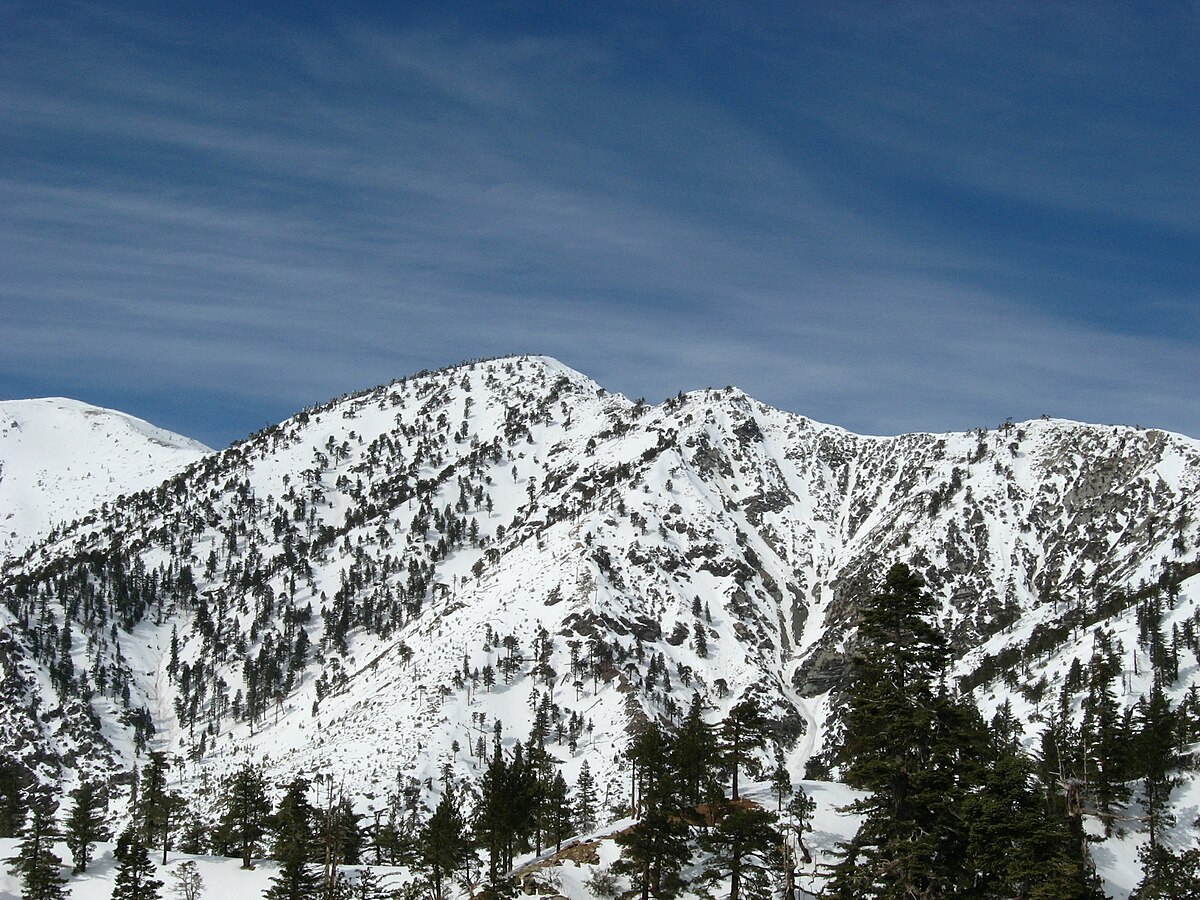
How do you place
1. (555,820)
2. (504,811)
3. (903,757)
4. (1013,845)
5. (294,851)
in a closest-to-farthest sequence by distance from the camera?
(903,757)
(1013,845)
(504,811)
(294,851)
(555,820)

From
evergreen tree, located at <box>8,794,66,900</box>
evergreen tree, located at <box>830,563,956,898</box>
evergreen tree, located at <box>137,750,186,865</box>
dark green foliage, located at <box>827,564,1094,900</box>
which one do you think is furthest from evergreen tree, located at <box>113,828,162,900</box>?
dark green foliage, located at <box>827,564,1094,900</box>

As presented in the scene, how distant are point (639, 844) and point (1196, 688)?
140417 millimetres

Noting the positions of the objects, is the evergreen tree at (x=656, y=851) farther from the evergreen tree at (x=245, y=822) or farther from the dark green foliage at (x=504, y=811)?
the evergreen tree at (x=245, y=822)

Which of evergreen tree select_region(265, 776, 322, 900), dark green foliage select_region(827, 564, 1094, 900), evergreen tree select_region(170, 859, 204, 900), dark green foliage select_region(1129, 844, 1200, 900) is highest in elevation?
dark green foliage select_region(827, 564, 1094, 900)

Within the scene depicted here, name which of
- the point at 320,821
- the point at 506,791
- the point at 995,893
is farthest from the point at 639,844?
the point at 320,821

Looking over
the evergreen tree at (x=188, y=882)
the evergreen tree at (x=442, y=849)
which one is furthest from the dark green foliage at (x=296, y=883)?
the evergreen tree at (x=188, y=882)

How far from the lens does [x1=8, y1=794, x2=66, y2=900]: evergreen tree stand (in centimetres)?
7488

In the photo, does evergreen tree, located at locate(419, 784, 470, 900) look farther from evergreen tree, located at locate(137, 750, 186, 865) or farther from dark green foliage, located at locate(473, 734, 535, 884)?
evergreen tree, located at locate(137, 750, 186, 865)

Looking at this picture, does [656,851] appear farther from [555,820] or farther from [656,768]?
[555,820]

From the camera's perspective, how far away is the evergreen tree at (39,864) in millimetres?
74875

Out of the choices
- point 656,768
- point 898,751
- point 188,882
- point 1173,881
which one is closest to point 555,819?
point 656,768

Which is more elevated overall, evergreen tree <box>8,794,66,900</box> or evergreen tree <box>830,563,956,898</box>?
evergreen tree <box>830,563,956,898</box>

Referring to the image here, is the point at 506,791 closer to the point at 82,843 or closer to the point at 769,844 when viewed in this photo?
the point at 769,844

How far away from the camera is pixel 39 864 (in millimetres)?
82000
